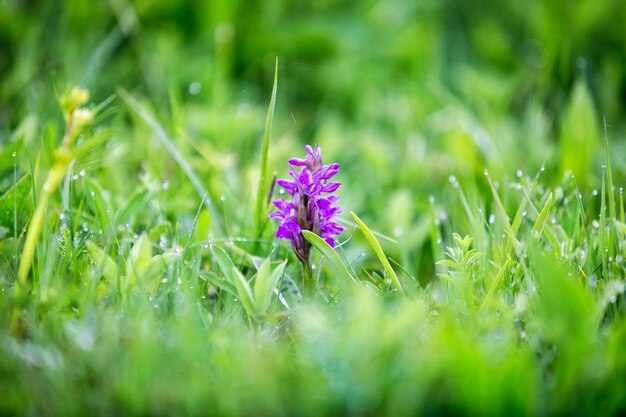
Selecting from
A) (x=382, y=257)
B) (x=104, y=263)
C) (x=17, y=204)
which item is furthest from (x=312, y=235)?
(x=17, y=204)

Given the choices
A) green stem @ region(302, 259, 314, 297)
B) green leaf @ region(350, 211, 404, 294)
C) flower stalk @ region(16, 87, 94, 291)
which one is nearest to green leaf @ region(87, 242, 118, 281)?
flower stalk @ region(16, 87, 94, 291)

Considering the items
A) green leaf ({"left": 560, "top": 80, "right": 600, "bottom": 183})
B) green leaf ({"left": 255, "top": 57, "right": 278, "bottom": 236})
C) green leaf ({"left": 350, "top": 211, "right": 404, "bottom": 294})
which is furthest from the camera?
green leaf ({"left": 560, "top": 80, "right": 600, "bottom": 183})

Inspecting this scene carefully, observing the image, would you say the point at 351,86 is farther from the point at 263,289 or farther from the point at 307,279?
the point at 263,289

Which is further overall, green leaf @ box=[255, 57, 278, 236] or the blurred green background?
the blurred green background

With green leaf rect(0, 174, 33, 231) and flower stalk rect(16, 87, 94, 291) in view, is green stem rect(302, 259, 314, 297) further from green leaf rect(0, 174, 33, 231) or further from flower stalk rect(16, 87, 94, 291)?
green leaf rect(0, 174, 33, 231)

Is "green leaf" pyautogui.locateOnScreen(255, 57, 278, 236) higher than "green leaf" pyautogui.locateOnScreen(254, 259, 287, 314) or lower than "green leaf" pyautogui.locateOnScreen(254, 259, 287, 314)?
higher

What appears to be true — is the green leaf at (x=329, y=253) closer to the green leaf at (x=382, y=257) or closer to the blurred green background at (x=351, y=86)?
the green leaf at (x=382, y=257)
